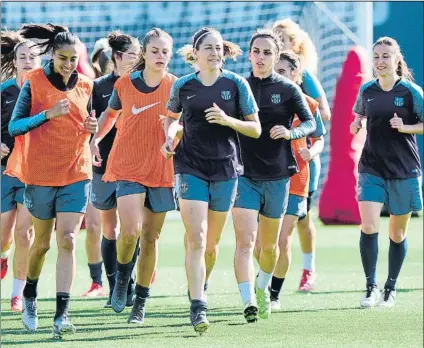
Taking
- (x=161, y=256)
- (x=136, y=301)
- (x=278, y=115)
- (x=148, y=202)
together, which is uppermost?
(x=278, y=115)

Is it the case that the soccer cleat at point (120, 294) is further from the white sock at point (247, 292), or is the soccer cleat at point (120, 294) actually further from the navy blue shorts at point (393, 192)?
the navy blue shorts at point (393, 192)

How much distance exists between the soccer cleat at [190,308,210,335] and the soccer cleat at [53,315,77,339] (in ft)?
2.70

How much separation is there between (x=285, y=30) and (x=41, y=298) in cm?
317

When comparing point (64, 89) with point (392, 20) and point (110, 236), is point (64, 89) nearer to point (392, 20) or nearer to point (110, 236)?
point (110, 236)

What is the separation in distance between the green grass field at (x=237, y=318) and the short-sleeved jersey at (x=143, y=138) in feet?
3.61

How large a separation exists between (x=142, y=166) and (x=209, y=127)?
85cm

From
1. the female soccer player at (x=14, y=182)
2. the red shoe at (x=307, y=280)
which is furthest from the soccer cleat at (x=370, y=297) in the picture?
the female soccer player at (x=14, y=182)

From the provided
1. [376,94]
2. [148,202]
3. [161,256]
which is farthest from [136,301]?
[161,256]

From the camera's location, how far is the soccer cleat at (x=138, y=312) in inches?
385

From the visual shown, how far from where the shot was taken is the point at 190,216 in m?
9.20

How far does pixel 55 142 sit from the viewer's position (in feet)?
30.7

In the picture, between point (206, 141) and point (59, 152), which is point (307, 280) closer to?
point (206, 141)

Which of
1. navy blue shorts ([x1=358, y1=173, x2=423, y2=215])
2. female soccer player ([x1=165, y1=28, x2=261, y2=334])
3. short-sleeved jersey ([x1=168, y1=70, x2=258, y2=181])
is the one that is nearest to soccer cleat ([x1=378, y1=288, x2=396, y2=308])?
navy blue shorts ([x1=358, y1=173, x2=423, y2=215])

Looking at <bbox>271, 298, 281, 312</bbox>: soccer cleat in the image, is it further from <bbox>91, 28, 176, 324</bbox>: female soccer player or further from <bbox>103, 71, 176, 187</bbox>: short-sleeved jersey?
<bbox>103, 71, 176, 187</bbox>: short-sleeved jersey
